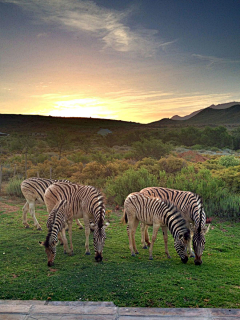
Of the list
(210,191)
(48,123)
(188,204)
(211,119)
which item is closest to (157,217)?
(188,204)

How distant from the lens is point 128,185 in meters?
13.5

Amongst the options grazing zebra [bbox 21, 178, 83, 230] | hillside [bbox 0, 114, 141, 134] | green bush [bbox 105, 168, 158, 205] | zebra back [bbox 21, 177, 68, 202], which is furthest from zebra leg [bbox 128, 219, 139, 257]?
hillside [bbox 0, 114, 141, 134]

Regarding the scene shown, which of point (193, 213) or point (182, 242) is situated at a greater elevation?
point (193, 213)

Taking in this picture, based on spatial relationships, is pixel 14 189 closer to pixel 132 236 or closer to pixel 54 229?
pixel 54 229

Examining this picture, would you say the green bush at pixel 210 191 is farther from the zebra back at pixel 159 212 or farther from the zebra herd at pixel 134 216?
the zebra back at pixel 159 212

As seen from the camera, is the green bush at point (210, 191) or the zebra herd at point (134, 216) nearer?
the zebra herd at point (134, 216)

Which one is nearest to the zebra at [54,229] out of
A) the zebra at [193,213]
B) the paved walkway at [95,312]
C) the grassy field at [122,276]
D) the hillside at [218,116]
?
the grassy field at [122,276]

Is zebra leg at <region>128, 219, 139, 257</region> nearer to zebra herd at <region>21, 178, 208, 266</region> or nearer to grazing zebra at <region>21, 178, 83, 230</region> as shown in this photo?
zebra herd at <region>21, 178, 208, 266</region>

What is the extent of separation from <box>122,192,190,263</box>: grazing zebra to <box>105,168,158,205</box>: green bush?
574 cm

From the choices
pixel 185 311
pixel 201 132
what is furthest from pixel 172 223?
pixel 201 132

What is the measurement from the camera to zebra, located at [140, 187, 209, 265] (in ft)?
20.7

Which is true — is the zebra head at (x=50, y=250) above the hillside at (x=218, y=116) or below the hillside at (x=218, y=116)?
below

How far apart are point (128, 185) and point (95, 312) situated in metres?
9.33

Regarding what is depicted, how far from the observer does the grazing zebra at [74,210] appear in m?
6.31
